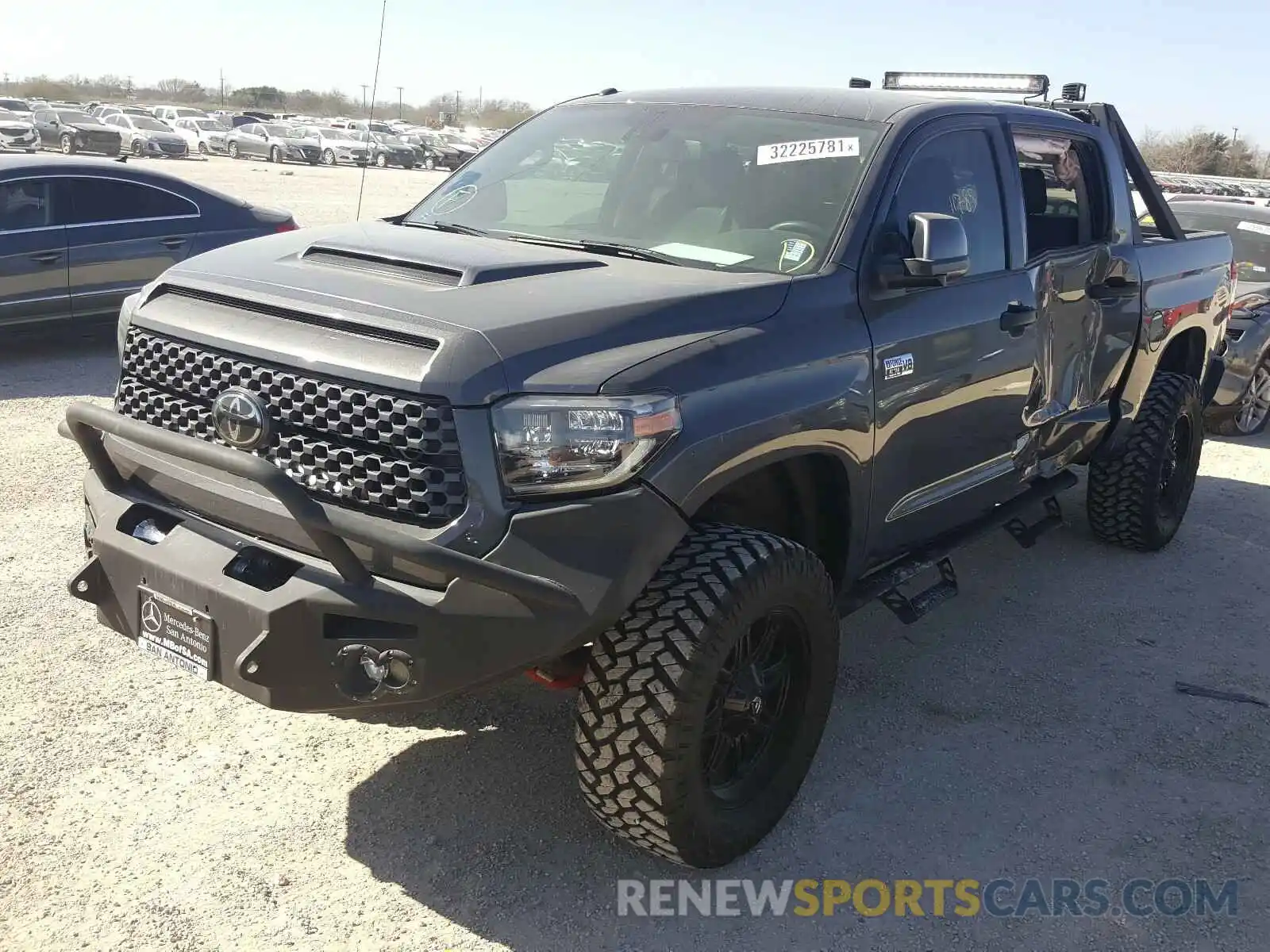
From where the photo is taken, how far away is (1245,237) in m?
9.88

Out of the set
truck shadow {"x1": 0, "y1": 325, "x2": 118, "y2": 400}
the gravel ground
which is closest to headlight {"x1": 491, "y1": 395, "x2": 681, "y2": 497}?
the gravel ground

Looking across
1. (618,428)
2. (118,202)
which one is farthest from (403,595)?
(118,202)

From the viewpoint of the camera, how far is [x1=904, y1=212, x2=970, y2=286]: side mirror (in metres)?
3.59

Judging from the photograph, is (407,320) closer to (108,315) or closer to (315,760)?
(315,760)

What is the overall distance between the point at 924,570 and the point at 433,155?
45.6m

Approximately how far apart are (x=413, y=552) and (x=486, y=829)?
3.90 ft

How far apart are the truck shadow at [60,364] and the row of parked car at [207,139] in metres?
25.6

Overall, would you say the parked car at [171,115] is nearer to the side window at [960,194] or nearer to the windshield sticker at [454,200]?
the windshield sticker at [454,200]

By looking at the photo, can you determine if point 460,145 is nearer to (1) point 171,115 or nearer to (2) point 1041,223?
(1) point 171,115

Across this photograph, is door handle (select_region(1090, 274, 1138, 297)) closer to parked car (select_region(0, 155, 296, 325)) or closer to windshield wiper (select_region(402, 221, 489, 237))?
windshield wiper (select_region(402, 221, 489, 237))

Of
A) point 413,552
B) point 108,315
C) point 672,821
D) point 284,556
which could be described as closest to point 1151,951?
point 672,821

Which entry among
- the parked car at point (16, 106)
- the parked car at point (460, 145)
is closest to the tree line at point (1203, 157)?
the parked car at point (460, 145)

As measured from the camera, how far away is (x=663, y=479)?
2822 millimetres

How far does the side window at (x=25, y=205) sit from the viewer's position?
340 inches
